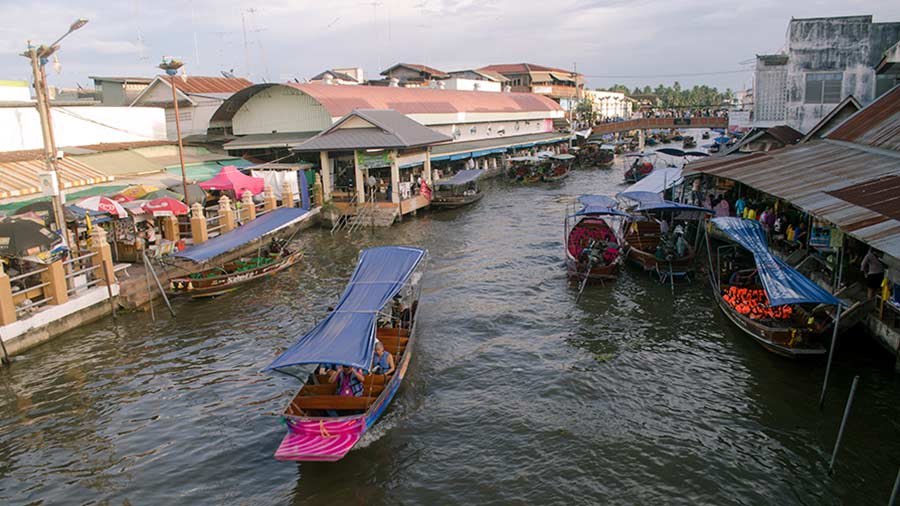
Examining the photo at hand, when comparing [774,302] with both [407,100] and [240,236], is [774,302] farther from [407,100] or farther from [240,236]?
[407,100]

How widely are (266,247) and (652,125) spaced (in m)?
52.6

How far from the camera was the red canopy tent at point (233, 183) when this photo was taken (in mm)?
28391

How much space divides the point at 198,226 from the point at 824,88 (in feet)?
109

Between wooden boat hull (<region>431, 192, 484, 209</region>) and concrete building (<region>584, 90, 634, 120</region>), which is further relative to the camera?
concrete building (<region>584, 90, 634, 120</region>)

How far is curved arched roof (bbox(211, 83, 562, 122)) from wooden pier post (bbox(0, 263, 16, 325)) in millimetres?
24006

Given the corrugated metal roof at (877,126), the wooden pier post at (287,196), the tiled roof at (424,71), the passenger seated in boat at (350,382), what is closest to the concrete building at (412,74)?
the tiled roof at (424,71)

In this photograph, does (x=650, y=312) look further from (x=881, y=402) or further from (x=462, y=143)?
(x=462, y=143)

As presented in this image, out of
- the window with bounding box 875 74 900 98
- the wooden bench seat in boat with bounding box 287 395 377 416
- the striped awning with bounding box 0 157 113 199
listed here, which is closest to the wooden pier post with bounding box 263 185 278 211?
the striped awning with bounding box 0 157 113 199

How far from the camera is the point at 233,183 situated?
2848 centimetres

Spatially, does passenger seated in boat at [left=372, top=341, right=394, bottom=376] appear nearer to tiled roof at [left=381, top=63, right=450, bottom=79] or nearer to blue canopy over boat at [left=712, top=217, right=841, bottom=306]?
blue canopy over boat at [left=712, top=217, right=841, bottom=306]

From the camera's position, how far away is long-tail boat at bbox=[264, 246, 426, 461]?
36.1 feet

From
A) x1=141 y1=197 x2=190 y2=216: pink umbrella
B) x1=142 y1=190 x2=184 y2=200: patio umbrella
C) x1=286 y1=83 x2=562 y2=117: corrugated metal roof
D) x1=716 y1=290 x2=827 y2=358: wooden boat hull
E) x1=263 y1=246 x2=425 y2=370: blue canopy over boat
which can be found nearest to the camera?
x1=263 y1=246 x2=425 y2=370: blue canopy over boat

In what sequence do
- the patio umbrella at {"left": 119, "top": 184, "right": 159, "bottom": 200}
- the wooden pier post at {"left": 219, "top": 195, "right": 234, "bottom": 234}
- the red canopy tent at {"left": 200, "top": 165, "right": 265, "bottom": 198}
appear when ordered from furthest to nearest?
the red canopy tent at {"left": 200, "top": 165, "right": 265, "bottom": 198} → the wooden pier post at {"left": 219, "top": 195, "right": 234, "bottom": 234} → the patio umbrella at {"left": 119, "top": 184, "right": 159, "bottom": 200}

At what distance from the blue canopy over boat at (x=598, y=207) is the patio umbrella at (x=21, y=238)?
1798 cm
